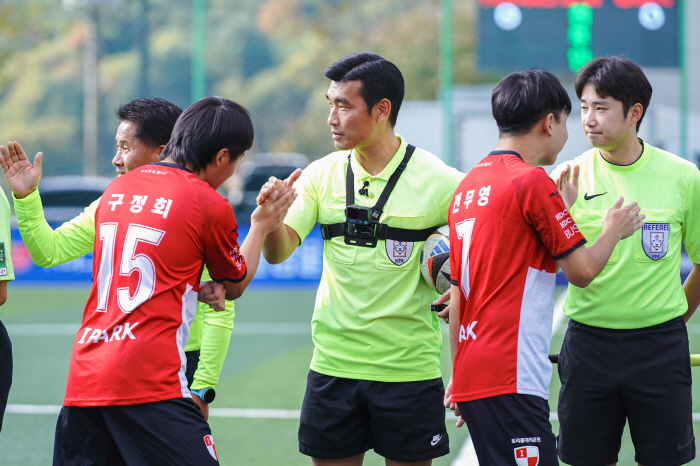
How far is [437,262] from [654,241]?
100 centimetres

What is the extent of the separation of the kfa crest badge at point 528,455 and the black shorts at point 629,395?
90 cm

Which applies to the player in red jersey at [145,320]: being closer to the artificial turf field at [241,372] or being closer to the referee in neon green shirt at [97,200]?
the referee in neon green shirt at [97,200]

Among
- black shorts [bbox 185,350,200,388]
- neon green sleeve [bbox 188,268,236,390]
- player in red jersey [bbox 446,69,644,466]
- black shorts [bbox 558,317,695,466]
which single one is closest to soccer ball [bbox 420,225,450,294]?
player in red jersey [bbox 446,69,644,466]

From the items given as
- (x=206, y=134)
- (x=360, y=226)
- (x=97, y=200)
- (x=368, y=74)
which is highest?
(x=368, y=74)

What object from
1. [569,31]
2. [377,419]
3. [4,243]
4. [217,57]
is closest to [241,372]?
[377,419]

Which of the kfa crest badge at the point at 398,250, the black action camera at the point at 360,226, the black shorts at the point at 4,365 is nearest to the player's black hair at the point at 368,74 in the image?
the black action camera at the point at 360,226

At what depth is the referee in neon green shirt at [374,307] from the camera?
11.8 feet

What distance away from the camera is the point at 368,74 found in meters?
3.67

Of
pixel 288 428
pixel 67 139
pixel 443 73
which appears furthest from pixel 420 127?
pixel 288 428

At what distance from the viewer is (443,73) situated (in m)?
14.3

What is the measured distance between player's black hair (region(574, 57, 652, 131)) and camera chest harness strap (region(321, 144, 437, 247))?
0.89 meters

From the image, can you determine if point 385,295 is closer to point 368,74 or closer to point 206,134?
point 368,74

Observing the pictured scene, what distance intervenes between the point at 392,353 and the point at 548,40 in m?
11.1

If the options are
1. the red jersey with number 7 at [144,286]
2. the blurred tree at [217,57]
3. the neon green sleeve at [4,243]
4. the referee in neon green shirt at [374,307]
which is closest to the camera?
the red jersey with number 7 at [144,286]
